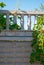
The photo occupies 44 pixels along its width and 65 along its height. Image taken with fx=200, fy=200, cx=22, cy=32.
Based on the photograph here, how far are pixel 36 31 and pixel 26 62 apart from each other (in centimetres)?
81

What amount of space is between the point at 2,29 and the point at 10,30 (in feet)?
0.66

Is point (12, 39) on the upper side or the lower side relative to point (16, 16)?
lower

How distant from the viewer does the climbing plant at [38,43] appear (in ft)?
15.8

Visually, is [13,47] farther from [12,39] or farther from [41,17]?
[41,17]

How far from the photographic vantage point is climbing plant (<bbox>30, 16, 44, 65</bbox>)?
15.8ft

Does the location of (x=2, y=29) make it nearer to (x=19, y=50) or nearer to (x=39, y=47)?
(x=19, y=50)

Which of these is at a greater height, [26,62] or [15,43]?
[15,43]

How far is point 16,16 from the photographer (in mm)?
4992

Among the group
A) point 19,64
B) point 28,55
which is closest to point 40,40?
point 28,55

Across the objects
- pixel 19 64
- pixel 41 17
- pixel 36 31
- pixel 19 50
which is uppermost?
pixel 41 17

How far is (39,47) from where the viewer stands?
15.7 feet

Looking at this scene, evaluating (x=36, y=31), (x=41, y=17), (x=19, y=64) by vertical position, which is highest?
(x=41, y=17)

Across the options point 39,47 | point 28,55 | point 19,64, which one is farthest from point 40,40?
point 19,64

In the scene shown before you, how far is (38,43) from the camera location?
4832 millimetres
